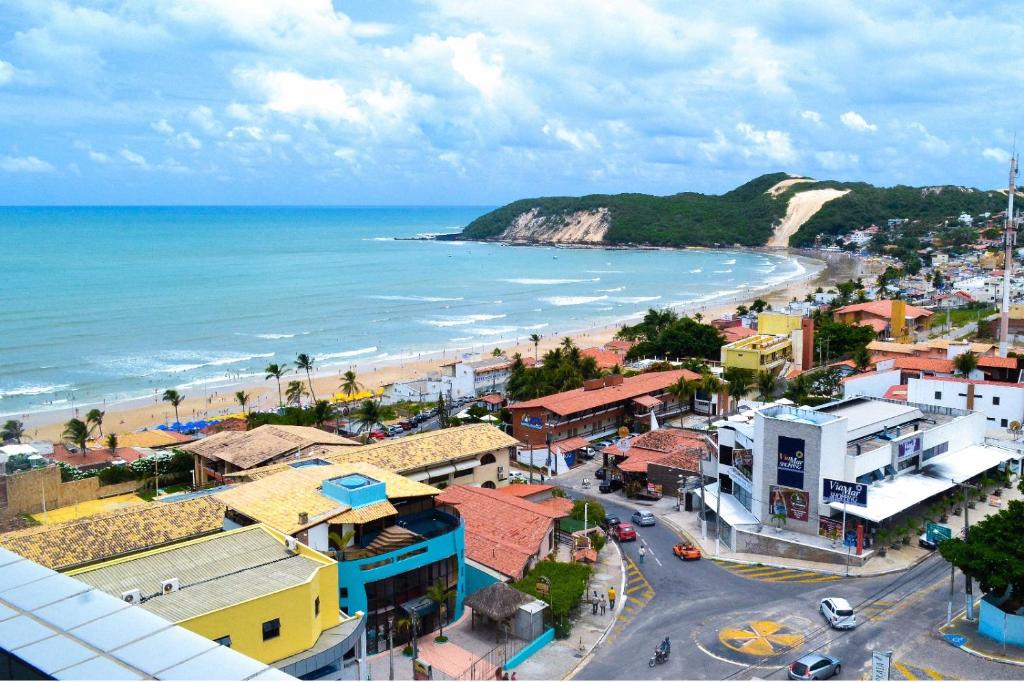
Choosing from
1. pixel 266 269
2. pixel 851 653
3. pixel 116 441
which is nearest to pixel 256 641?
pixel 851 653

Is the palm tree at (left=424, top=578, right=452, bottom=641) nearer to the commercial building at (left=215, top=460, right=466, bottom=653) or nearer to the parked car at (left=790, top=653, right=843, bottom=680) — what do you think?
the commercial building at (left=215, top=460, right=466, bottom=653)

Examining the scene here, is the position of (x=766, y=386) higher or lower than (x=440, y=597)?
higher

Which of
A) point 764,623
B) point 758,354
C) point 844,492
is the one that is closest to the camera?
point 764,623

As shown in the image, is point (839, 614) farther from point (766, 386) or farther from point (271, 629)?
point (766, 386)

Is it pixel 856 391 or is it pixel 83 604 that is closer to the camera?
pixel 83 604

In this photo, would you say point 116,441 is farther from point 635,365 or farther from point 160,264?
point 160,264

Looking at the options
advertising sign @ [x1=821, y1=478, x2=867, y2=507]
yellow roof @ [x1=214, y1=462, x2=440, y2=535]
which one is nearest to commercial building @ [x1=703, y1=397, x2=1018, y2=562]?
advertising sign @ [x1=821, y1=478, x2=867, y2=507]

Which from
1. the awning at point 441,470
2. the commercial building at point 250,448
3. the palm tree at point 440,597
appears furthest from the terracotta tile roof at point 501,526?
the commercial building at point 250,448

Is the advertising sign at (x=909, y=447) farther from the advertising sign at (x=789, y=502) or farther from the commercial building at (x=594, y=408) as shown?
the commercial building at (x=594, y=408)

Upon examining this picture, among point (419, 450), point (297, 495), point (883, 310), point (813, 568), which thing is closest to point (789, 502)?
point (813, 568)
